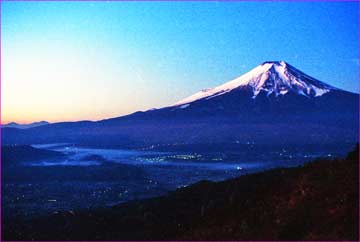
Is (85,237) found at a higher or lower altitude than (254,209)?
lower

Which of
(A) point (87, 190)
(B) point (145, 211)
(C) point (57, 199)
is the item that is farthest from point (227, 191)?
(A) point (87, 190)

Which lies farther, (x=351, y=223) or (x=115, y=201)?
(x=115, y=201)

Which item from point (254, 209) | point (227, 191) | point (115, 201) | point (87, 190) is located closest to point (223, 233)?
point (254, 209)

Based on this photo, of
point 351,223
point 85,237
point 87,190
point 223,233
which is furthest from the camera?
point 87,190

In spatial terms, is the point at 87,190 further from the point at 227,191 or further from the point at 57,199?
the point at 227,191

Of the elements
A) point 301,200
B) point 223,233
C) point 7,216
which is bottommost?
point 7,216

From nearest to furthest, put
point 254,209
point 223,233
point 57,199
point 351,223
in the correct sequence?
point 351,223 < point 223,233 < point 254,209 < point 57,199

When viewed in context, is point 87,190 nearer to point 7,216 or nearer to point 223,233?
point 7,216
